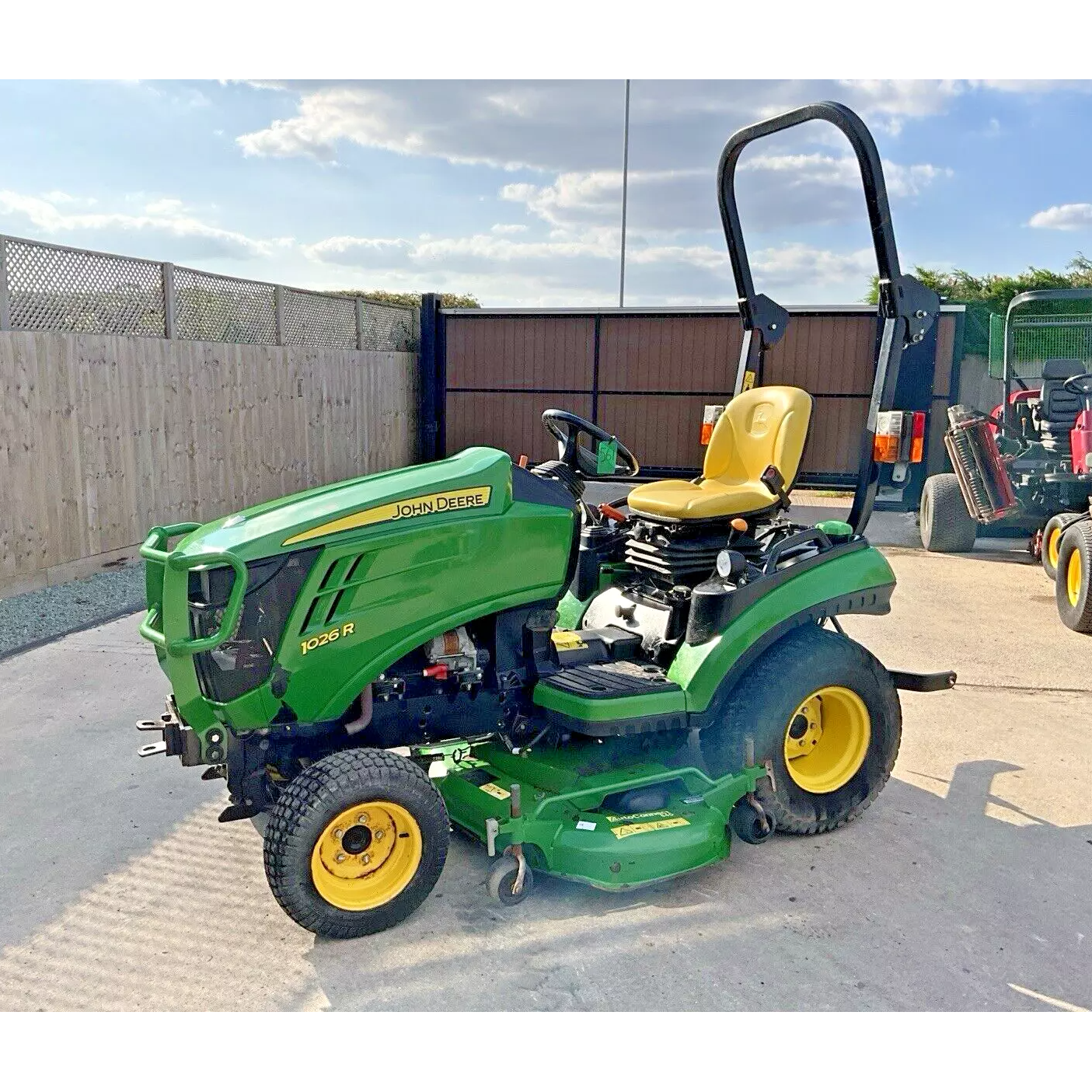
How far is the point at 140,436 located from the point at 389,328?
15.9 ft

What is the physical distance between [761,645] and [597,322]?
889cm

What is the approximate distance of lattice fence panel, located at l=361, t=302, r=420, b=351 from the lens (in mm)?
11750

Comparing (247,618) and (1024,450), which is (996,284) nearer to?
(1024,450)

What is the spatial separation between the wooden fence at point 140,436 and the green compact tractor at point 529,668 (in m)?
4.35

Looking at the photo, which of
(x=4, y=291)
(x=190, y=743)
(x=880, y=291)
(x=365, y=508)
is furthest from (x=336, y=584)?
(x=4, y=291)

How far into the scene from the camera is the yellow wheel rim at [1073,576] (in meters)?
6.53

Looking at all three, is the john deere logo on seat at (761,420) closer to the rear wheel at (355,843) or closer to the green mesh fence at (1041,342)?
the rear wheel at (355,843)

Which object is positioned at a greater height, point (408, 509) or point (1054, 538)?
point (408, 509)

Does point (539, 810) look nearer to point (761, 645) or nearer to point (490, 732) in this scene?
point (490, 732)

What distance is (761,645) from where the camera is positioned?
337 cm

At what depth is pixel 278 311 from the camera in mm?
9828

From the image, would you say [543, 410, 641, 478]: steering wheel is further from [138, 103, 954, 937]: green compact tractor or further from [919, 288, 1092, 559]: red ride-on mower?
[919, 288, 1092, 559]: red ride-on mower

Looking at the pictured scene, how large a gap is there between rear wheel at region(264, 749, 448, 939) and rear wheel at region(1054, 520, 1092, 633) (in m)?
4.98

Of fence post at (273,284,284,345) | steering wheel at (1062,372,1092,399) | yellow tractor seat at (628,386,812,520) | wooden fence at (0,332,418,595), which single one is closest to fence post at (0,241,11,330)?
wooden fence at (0,332,418,595)
